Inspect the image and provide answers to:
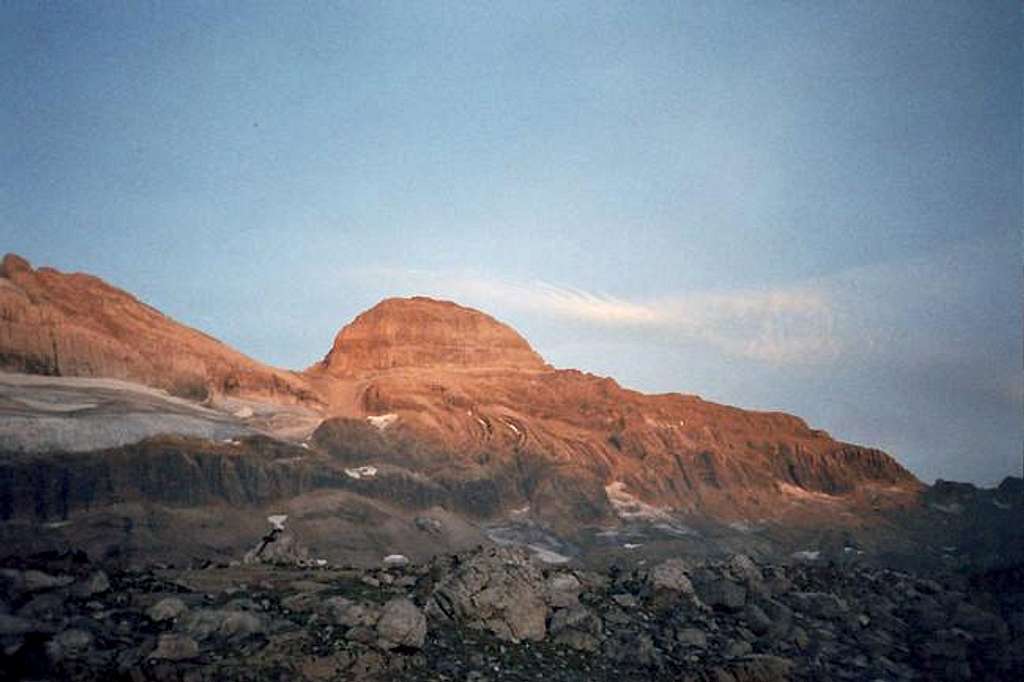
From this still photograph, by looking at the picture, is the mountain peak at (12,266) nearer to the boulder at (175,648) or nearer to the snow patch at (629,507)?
the snow patch at (629,507)

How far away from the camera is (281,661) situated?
10789 mm

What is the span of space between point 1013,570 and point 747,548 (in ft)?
218

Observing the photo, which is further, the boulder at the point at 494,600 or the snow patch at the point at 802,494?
the snow patch at the point at 802,494

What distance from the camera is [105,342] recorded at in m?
81.9

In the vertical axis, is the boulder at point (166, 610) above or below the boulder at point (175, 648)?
above

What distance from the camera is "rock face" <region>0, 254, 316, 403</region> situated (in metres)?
→ 75.8

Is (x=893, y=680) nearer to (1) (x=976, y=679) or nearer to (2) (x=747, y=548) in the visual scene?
(1) (x=976, y=679)

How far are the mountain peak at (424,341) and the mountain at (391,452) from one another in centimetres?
32

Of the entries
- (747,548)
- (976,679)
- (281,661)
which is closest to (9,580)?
(281,661)

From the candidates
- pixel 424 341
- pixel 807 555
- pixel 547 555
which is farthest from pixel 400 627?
pixel 424 341

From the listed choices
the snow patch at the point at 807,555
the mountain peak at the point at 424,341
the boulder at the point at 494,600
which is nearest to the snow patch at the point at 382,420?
the mountain peak at the point at 424,341

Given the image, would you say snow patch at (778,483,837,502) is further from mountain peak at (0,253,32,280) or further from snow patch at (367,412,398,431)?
mountain peak at (0,253,32,280)

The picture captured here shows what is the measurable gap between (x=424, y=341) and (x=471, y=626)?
114520 mm

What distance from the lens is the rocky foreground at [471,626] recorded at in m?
10.8
